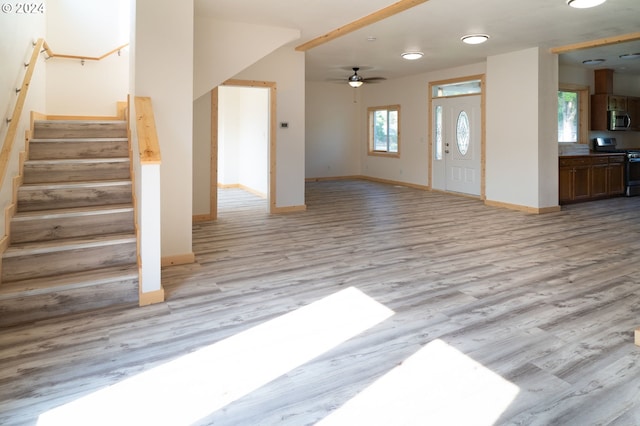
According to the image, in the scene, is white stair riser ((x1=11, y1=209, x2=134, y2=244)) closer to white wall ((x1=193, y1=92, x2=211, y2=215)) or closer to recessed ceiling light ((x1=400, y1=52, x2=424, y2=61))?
white wall ((x1=193, y1=92, x2=211, y2=215))

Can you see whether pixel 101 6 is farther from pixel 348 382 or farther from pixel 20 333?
pixel 348 382

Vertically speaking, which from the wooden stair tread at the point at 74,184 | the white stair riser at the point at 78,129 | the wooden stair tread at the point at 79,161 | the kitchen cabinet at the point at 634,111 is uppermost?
the kitchen cabinet at the point at 634,111

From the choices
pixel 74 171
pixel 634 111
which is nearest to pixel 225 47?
pixel 74 171

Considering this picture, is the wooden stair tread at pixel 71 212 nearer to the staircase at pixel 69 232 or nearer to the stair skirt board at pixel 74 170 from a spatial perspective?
the staircase at pixel 69 232

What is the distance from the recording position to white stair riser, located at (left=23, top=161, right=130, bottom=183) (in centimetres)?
415

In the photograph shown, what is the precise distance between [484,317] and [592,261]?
2.19 m

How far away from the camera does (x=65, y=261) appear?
343 cm

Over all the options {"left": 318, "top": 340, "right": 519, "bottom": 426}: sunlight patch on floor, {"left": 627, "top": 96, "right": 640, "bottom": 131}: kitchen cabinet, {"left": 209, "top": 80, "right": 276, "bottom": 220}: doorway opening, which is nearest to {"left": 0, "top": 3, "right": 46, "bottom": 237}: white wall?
{"left": 209, "top": 80, "right": 276, "bottom": 220}: doorway opening

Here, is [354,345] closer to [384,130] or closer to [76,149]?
[76,149]

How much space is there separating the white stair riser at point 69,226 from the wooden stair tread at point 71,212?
0.04 feet

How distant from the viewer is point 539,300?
11.1ft

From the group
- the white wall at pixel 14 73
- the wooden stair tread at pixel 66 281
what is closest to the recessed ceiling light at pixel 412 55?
the white wall at pixel 14 73

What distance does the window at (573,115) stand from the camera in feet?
30.2

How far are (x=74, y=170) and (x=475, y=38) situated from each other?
5.56 m
